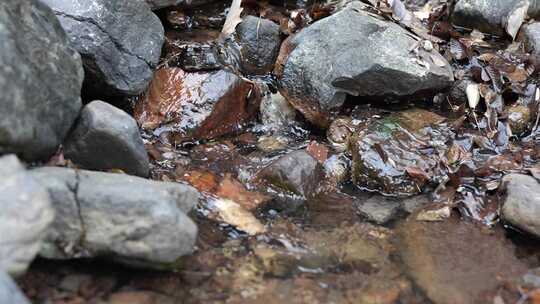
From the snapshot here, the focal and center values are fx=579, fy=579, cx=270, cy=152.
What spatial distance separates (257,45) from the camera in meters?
5.46

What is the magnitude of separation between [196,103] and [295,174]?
1163mm

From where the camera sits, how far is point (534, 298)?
134 inches

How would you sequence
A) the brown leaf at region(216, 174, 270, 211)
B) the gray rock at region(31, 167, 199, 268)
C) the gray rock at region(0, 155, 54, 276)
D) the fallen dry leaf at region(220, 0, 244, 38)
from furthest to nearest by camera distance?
the fallen dry leaf at region(220, 0, 244, 38) < the brown leaf at region(216, 174, 270, 211) < the gray rock at region(31, 167, 199, 268) < the gray rock at region(0, 155, 54, 276)

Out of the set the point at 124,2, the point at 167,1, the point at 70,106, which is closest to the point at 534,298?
the point at 70,106

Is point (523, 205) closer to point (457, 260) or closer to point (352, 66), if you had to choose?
point (457, 260)

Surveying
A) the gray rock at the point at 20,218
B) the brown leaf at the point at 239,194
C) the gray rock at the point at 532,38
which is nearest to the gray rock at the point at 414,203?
the brown leaf at the point at 239,194

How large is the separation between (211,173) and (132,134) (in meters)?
0.83

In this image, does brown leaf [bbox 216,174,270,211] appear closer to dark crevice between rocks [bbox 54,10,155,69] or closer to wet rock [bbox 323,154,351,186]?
wet rock [bbox 323,154,351,186]

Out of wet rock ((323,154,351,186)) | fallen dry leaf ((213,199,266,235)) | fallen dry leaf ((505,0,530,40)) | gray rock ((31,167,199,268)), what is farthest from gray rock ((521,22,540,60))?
gray rock ((31,167,199,268))

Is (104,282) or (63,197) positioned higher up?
(63,197)

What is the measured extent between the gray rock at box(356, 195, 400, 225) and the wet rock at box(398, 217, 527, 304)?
0.14m

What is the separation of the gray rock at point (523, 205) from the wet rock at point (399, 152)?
23.2 inches

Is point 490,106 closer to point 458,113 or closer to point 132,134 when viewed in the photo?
point 458,113

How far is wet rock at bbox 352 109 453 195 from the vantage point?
441 cm
